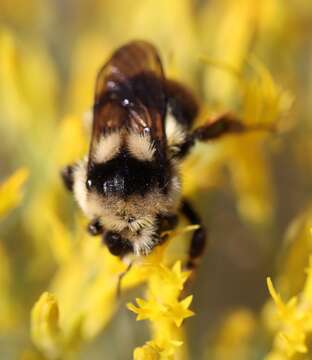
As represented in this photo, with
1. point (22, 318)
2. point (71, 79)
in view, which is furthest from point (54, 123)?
point (22, 318)

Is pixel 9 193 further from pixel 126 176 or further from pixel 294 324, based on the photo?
pixel 294 324

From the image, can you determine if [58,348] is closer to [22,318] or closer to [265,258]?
[22,318]

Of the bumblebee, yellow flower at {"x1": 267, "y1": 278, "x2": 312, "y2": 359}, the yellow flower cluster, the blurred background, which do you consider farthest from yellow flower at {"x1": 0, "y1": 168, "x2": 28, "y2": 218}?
yellow flower at {"x1": 267, "y1": 278, "x2": 312, "y2": 359}

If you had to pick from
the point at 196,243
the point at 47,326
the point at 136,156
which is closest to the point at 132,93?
the point at 136,156

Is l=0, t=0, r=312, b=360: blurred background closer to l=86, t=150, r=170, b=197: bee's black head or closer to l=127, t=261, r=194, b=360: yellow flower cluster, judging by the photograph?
l=127, t=261, r=194, b=360: yellow flower cluster

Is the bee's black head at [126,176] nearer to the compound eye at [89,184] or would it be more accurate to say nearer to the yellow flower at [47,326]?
the compound eye at [89,184]

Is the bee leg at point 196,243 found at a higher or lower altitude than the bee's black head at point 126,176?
lower

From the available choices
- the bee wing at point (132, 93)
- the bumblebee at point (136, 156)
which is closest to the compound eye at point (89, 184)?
the bumblebee at point (136, 156)
